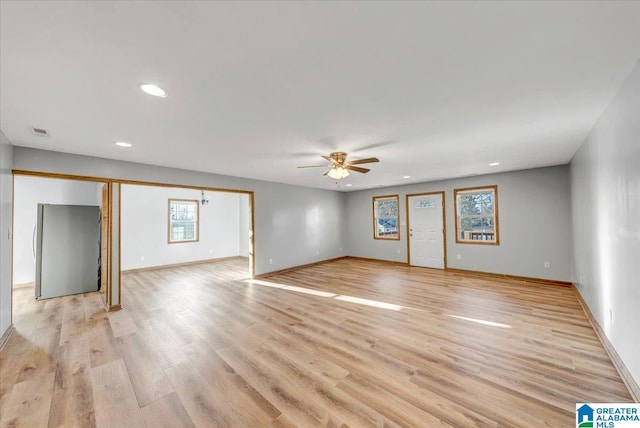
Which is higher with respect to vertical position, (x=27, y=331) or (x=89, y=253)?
(x=89, y=253)

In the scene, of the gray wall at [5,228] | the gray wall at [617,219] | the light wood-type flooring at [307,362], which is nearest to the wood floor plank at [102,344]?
the light wood-type flooring at [307,362]

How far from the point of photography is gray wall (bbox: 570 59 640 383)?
5.87ft

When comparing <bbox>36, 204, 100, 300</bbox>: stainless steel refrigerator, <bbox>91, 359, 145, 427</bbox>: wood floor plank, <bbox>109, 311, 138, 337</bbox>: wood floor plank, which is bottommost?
<bbox>109, 311, 138, 337</bbox>: wood floor plank

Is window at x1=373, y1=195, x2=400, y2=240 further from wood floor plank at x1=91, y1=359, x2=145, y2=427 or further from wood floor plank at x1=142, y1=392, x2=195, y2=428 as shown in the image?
wood floor plank at x1=91, y1=359, x2=145, y2=427

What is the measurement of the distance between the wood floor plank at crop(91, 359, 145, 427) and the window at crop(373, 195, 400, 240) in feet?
22.0

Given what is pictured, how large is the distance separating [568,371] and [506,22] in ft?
9.40

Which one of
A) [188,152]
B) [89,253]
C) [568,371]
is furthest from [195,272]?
[568,371]

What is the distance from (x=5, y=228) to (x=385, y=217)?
762 centimetres

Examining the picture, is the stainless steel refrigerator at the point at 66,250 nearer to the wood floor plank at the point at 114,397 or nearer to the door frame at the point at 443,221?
the wood floor plank at the point at 114,397

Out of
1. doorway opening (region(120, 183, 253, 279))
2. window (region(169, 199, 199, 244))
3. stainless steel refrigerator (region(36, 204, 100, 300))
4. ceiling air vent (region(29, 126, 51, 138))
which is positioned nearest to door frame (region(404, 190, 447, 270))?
doorway opening (region(120, 183, 253, 279))

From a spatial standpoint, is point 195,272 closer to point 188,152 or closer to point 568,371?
point 188,152

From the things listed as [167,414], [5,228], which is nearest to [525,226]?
[167,414]

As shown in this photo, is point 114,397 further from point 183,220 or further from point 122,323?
point 183,220

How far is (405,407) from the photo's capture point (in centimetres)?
178
